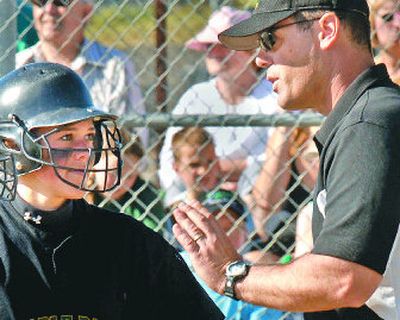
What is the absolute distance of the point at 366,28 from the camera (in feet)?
10.1

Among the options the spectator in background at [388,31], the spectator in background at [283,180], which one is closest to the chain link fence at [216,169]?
the spectator in background at [283,180]

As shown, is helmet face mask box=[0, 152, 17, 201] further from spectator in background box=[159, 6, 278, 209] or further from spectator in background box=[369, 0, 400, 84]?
spectator in background box=[369, 0, 400, 84]

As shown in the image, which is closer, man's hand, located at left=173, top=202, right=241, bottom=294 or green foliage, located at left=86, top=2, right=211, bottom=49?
man's hand, located at left=173, top=202, right=241, bottom=294

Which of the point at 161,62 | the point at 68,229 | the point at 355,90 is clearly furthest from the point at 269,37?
the point at 161,62

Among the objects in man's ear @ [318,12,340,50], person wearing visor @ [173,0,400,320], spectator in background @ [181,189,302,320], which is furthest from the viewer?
spectator in background @ [181,189,302,320]

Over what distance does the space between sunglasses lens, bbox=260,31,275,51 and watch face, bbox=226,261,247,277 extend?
66 centimetres

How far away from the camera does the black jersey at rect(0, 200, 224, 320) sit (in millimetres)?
3105

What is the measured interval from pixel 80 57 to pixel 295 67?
207cm

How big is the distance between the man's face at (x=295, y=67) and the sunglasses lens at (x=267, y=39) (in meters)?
0.01

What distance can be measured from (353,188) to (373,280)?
24 cm

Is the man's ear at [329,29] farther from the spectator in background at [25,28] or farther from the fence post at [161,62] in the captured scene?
the spectator in background at [25,28]

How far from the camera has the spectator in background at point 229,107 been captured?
16.4ft

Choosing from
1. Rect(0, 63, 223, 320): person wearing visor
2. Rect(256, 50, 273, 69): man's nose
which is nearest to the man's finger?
Rect(0, 63, 223, 320): person wearing visor

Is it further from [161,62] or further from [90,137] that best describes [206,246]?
[161,62]
